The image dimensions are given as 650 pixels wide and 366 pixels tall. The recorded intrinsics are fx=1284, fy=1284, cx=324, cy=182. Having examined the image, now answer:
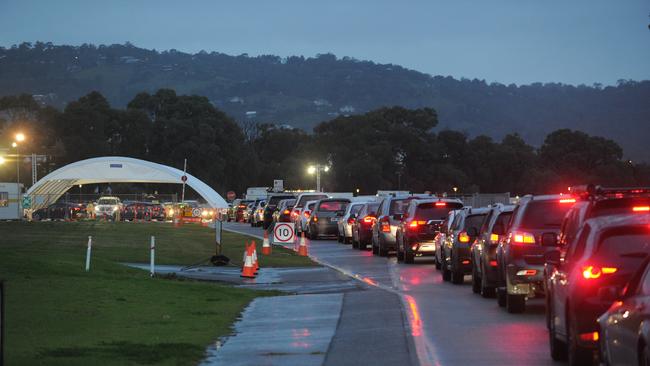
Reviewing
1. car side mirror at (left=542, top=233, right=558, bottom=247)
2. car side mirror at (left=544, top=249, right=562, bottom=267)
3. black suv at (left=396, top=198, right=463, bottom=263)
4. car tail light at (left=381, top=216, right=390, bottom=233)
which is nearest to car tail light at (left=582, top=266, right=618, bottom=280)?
car side mirror at (left=544, top=249, right=562, bottom=267)

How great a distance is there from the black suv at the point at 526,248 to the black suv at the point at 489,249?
3.03ft

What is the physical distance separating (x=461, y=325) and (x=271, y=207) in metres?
51.9

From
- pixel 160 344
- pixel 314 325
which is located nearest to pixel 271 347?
pixel 160 344

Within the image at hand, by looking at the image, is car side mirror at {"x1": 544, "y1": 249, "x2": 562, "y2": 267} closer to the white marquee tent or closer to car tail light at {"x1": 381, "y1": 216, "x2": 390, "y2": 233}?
car tail light at {"x1": 381, "y1": 216, "x2": 390, "y2": 233}

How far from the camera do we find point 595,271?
493 inches

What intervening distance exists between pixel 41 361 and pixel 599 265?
5.83 metres

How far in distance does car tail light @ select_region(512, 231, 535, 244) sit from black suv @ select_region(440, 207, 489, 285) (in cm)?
535

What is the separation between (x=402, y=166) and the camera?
451 feet

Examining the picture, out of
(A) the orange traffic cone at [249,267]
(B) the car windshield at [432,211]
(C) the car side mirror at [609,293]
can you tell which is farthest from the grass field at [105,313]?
(C) the car side mirror at [609,293]

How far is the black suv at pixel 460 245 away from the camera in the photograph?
86.3ft

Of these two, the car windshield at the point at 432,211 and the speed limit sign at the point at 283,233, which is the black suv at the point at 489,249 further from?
the speed limit sign at the point at 283,233

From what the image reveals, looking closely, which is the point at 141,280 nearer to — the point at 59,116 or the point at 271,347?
the point at 271,347

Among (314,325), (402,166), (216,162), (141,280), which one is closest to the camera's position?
(314,325)

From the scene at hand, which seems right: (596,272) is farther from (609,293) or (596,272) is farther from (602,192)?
(602,192)
